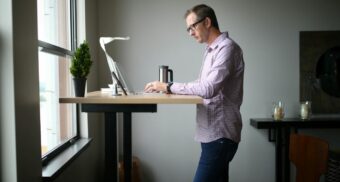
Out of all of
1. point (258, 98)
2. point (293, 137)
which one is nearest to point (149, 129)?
point (258, 98)

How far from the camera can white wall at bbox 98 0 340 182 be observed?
313 cm

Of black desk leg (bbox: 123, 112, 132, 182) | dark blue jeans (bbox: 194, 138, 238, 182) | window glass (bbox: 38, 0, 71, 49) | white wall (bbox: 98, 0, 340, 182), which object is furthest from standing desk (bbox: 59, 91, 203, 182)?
white wall (bbox: 98, 0, 340, 182)

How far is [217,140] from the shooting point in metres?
1.60

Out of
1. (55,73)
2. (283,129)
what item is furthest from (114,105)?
(283,129)

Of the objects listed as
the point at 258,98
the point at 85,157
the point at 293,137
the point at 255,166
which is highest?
the point at 258,98

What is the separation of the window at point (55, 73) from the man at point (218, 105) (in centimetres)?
74

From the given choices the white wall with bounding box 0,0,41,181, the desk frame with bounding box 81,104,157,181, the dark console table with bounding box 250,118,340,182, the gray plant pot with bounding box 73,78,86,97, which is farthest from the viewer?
the dark console table with bounding box 250,118,340,182

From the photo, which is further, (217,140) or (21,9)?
(217,140)

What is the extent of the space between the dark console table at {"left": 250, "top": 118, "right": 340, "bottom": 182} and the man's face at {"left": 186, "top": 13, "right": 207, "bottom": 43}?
1.46 meters

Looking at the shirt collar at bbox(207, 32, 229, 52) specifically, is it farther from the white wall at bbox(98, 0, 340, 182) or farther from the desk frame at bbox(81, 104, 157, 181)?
the white wall at bbox(98, 0, 340, 182)

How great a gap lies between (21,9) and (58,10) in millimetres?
966

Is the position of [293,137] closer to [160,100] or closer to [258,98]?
[258,98]

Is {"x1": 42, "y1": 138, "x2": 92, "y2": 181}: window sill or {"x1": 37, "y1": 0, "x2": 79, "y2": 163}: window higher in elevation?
{"x1": 37, "y1": 0, "x2": 79, "y2": 163}: window

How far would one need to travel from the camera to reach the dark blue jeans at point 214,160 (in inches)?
62.2
